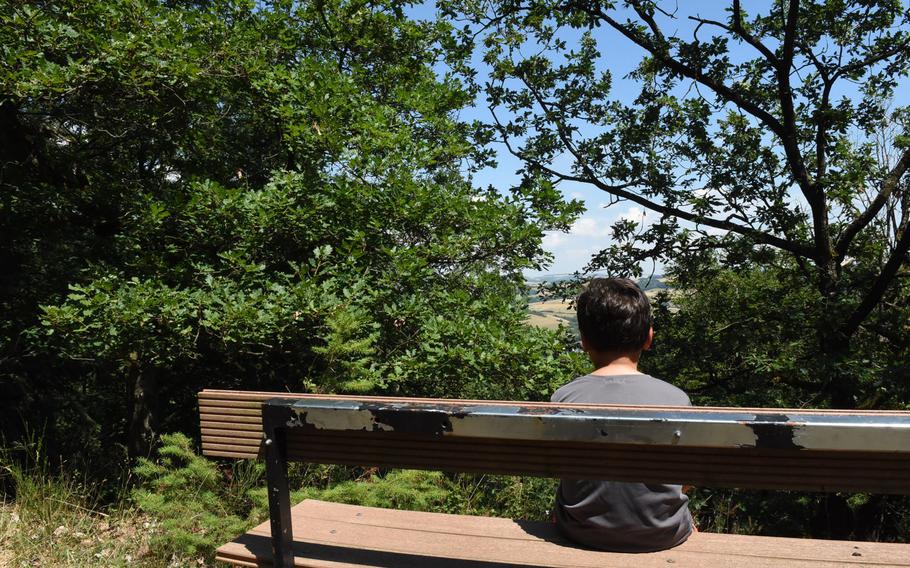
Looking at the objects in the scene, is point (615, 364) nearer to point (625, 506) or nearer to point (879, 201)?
point (625, 506)

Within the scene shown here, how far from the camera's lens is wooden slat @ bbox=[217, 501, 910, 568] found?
1775mm

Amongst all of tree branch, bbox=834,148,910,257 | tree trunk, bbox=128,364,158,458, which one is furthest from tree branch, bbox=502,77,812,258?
tree trunk, bbox=128,364,158,458

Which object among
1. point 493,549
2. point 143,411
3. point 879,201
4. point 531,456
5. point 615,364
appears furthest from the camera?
point 879,201

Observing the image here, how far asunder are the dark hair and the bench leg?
3.26 ft

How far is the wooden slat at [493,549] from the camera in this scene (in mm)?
1775

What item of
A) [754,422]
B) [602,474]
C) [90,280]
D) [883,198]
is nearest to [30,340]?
[90,280]

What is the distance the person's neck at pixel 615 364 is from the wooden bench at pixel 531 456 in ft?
1.63

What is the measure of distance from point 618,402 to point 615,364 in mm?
176

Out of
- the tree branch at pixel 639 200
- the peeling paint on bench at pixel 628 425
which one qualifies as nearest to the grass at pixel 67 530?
the peeling paint on bench at pixel 628 425

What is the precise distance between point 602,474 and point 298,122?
4.58 meters

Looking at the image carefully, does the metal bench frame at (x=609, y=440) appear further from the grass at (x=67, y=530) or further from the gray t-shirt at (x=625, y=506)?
the grass at (x=67, y=530)

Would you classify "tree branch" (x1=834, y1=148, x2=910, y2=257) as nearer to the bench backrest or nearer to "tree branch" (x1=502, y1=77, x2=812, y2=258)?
"tree branch" (x1=502, y1=77, x2=812, y2=258)

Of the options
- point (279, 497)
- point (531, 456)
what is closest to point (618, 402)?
point (531, 456)

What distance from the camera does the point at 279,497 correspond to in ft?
5.88
